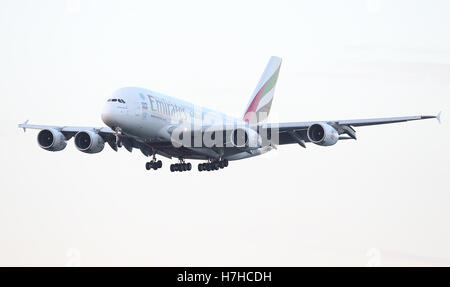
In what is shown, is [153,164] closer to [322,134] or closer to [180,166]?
[180,166]

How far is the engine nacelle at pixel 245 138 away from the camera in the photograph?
52.8 metres

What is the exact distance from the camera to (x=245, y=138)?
52844 millimetres

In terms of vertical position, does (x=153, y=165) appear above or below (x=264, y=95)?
below

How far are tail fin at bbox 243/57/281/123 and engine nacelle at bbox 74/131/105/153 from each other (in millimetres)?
15021

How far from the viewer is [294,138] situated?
5581cm

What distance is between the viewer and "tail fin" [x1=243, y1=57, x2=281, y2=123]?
66938 millimetres

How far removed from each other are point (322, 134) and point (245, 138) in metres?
4.75

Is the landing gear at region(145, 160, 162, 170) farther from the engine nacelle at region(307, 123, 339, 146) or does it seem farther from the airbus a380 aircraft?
the engine nacelle at region(307, 123, 339, 146)

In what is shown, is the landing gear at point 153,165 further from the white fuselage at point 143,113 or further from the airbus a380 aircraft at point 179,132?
the white fuselage at point 143,113

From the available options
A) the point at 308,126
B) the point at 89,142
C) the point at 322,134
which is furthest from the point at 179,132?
the point at 322,134

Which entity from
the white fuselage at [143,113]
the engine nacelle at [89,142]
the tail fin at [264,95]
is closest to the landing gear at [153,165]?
the engine nacelle at [89,142]

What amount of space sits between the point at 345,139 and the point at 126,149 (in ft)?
46.7

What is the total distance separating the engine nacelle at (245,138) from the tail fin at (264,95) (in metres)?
12.7

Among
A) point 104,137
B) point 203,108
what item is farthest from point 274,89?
point 104,137
